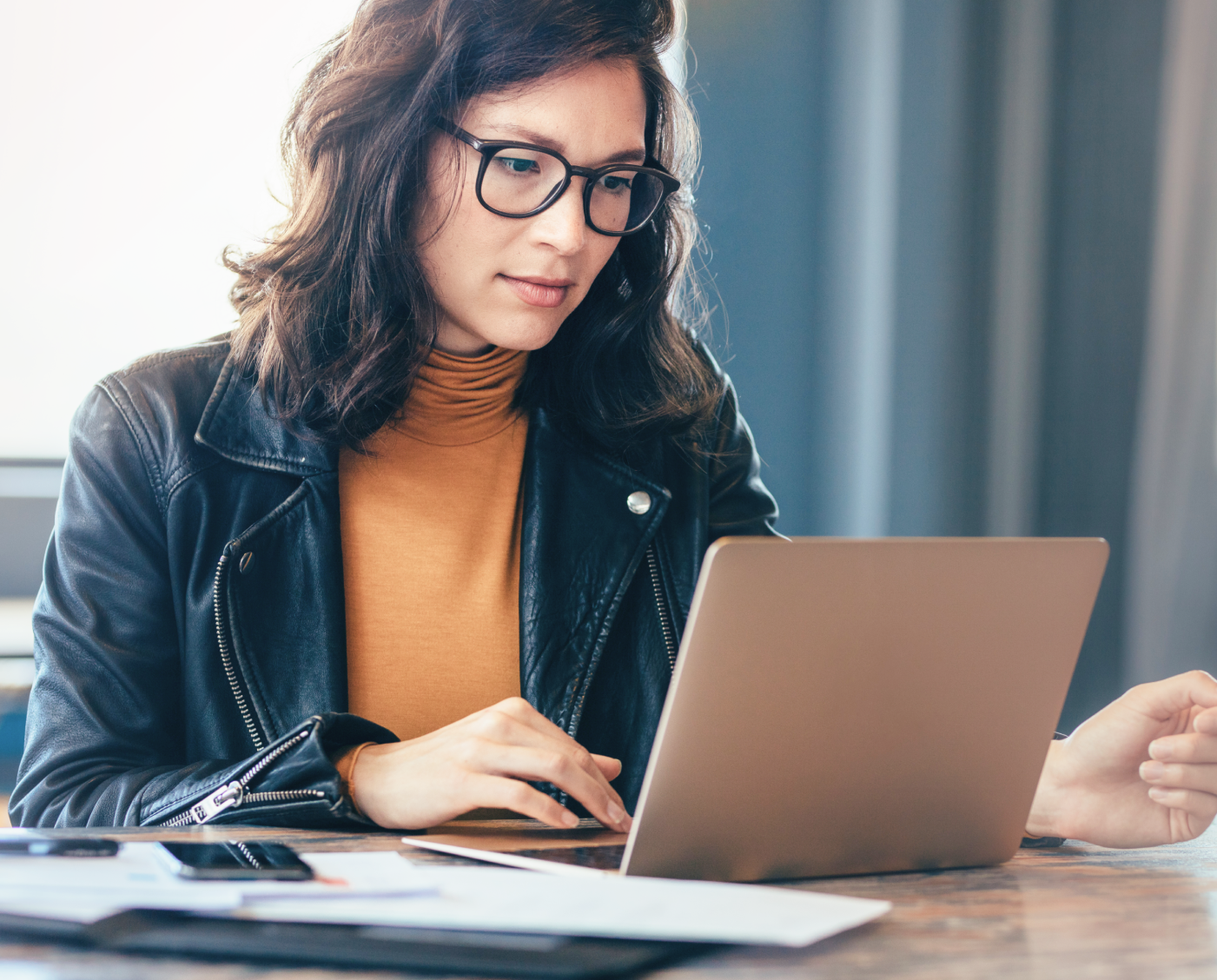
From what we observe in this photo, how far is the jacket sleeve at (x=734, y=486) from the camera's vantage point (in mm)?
1456

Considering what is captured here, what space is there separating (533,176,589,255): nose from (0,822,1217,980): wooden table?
0.61 m

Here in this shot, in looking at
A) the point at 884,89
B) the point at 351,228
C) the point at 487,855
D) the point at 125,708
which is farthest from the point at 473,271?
the point at 884,89

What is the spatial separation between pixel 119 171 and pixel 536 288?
1.95 metres

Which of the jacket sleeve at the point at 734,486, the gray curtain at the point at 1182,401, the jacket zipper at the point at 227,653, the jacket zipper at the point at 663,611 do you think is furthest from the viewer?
the gray curtain at the point at 1182,401

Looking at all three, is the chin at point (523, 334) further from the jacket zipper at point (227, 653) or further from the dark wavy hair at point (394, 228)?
the jacket zipper at point (227, 653)

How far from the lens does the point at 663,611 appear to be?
1.33 meters

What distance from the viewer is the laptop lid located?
2.00 feet

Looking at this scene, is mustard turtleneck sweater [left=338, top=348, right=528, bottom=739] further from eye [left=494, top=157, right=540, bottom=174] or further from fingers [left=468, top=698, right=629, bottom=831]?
fingers [left=468, top=698, right=629, bottom=831]


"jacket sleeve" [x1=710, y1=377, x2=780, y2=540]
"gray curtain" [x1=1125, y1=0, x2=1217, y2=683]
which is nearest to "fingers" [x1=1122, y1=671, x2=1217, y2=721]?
"jacket sleeve" [x1=710, y1=377, x2=780, y2=540]

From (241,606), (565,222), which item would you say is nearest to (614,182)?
(565,222)

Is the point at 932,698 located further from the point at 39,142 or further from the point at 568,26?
the point at 39,142

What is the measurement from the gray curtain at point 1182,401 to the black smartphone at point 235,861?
2436mm

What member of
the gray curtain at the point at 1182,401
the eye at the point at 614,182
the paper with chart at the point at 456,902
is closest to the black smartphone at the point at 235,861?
the paper with chart at the point at 456,902

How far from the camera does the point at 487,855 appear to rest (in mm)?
712
